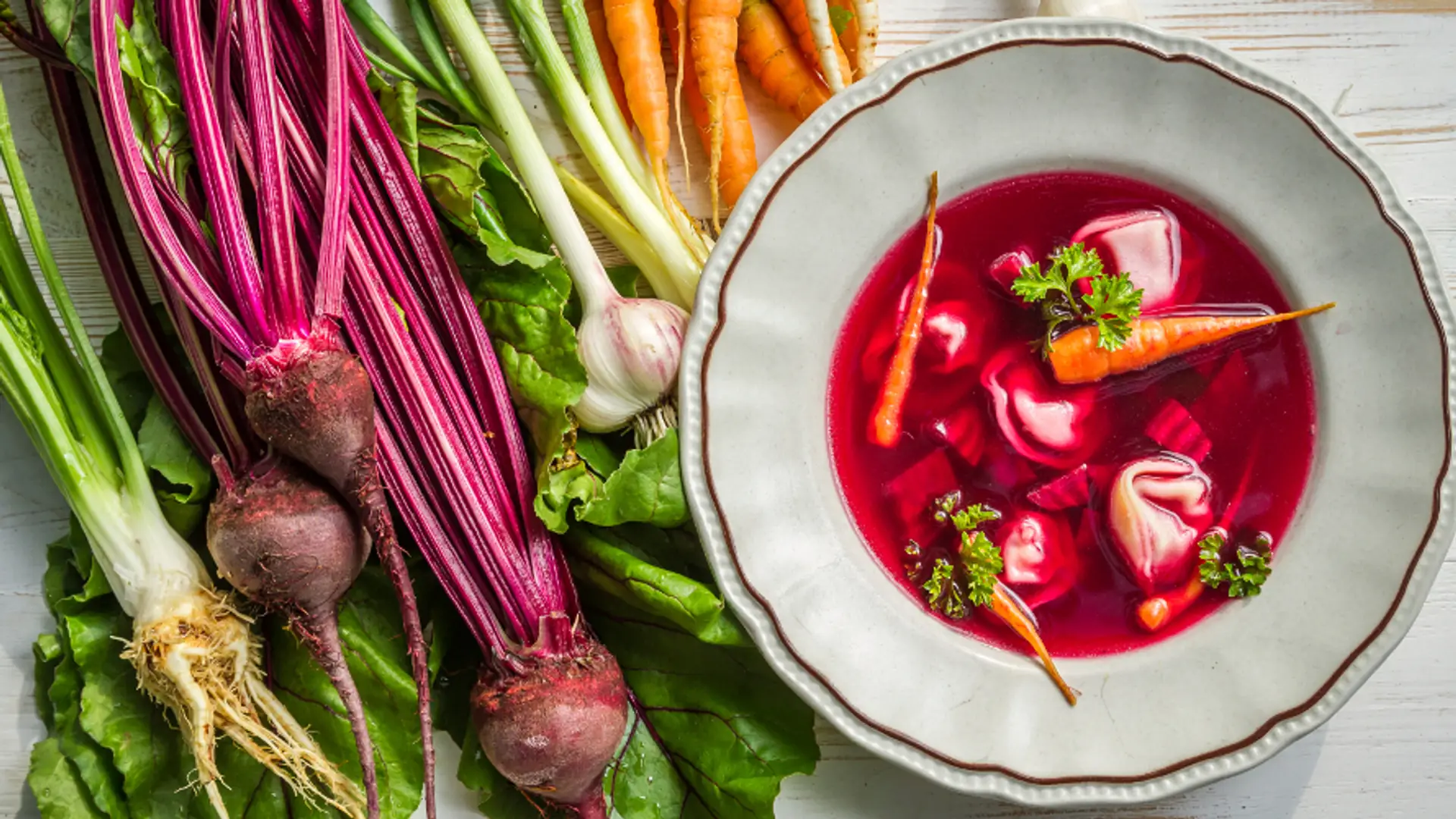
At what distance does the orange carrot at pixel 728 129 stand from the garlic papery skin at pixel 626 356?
26 centimetres

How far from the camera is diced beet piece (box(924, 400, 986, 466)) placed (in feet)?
6.27

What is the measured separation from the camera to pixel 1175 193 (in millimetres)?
1891

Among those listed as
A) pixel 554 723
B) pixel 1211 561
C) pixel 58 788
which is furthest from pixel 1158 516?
pixel 58 788

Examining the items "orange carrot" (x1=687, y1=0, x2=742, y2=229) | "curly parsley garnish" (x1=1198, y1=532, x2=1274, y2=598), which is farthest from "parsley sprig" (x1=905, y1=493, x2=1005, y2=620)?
"orange carrot" (x1=687, y1=0, x2=742, y2=229)

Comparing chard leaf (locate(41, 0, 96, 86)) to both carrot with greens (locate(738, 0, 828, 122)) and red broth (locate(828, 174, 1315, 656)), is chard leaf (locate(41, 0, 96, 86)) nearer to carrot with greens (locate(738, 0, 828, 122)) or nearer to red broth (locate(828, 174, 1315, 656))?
carrot with greens (locate(738, 0, 828, 122))

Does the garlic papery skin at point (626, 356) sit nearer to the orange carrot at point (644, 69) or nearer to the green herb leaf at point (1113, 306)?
the orange carrot at point (644, 69)

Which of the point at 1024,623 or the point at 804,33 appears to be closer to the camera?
the point at 1024,623

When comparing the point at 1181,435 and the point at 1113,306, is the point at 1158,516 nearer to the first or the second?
the point at 1181,435

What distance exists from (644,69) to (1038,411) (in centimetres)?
104

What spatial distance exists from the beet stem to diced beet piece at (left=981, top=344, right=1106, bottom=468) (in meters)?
1.32

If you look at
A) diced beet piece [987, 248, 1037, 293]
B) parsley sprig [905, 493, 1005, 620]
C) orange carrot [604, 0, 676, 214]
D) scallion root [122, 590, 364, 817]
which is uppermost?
orange carrot [604, 0, 676, 214]

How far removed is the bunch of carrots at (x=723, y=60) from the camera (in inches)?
75.1

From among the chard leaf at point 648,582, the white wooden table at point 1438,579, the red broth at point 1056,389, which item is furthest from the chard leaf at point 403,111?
the red broth at point 1056,389

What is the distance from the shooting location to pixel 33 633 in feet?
6.67
